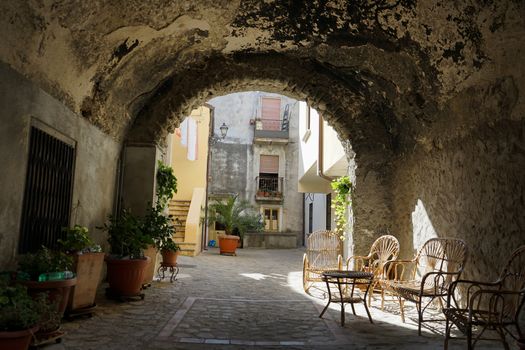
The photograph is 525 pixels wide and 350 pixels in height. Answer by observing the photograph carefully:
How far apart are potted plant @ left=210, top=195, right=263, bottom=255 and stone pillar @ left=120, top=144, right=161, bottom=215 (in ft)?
22.4

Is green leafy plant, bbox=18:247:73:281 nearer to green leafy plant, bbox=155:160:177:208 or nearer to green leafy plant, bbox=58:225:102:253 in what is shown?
green leafy plant, bbox=58:225:102:253

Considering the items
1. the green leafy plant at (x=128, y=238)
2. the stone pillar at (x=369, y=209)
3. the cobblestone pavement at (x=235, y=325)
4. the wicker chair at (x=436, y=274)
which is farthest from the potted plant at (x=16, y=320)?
the stone pillar at (x=369, y=209)

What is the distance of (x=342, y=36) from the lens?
5617 mm

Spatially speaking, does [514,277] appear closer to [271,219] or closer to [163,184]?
[163,184]

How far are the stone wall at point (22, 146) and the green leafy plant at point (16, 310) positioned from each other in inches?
37.3

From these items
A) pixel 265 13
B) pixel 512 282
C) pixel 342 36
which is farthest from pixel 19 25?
pixel 512 282

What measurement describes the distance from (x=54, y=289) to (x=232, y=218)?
1234 cm

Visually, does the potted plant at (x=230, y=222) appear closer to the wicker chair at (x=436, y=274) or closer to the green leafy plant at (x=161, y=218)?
the green leafy plant at (x=161, y=218)

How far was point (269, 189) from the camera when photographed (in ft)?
75.6

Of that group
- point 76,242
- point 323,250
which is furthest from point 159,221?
point 323,250

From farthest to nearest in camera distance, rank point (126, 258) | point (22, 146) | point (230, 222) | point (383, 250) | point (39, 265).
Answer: point (230, 222), point (383, 250), point (126, 258), point (22, 146), point (39, 265)

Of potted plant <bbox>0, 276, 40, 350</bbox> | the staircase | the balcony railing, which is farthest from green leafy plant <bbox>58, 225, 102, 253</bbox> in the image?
the balcony railing

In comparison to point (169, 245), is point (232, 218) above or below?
above

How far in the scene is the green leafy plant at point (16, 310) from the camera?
2.70 meters
